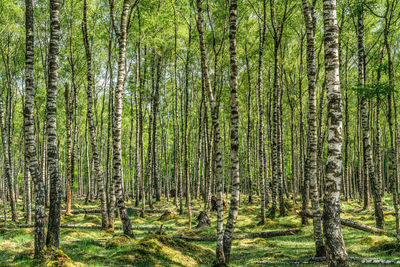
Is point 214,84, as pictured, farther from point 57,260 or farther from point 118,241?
point 57,260

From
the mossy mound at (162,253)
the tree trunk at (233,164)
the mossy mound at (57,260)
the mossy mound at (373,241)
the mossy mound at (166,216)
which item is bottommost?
the mossy mound at (166,216)

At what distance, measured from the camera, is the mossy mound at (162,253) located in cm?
777

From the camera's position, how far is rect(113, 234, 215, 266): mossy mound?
7.77m

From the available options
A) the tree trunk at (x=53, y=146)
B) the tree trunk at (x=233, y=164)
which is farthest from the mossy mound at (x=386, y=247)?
the tree trunk at (x=53, y=146)

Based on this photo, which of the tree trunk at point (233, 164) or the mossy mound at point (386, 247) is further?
the mossy mound at point (386, 247)

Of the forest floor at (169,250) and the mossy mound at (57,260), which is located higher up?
the mossy mound at (57,260)

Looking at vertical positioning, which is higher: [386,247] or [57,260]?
[57,260]

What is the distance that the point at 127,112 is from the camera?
2770 cm

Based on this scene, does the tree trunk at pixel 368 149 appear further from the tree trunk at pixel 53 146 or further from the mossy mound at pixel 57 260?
the mossy mound at pixel 57 260

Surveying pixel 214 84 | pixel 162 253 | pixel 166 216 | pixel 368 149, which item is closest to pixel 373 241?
pixel 368 149

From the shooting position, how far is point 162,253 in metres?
8.30

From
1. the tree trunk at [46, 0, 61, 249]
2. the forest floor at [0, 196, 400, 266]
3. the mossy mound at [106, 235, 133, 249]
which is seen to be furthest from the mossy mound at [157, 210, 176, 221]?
the tree trunk at [46, 0, 61, 249]

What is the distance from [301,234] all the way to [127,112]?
19135 millimetres

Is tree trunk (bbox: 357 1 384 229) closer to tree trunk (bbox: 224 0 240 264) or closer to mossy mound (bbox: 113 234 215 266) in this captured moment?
tree trunk (bbox: 224 0 240 264)
